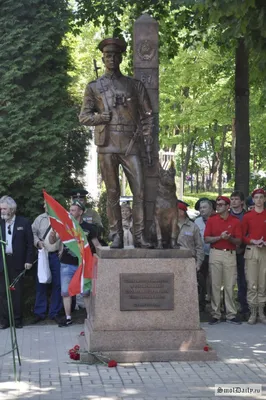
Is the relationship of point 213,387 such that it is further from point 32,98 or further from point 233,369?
point 32,98

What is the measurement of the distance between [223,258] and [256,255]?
0.53m

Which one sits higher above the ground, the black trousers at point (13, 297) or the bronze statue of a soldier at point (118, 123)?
the bronze statue of a soldier at point (118, 123)

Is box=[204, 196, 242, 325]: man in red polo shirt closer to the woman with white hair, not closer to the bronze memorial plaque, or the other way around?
the bronze memorial plaque

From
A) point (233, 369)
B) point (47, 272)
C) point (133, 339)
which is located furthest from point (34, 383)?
point (47, 272)

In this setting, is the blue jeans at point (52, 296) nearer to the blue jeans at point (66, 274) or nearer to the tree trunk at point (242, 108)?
the blue jeans at point (66, 274)

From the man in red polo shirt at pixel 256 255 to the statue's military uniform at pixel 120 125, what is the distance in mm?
2755

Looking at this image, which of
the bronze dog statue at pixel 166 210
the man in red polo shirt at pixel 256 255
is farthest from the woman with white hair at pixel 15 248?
the man in red polo shirt at pixel 256 255

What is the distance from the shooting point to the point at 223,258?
11.9 metres

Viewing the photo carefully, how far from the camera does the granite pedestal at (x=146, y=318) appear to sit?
9.20 meters

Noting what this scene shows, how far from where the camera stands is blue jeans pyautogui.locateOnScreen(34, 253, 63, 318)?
12.1m

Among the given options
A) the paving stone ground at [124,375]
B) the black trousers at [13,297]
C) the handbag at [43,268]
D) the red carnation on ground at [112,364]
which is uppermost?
the handbag at [43,268]

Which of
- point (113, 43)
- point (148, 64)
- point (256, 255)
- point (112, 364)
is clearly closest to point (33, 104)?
point (148, 64)

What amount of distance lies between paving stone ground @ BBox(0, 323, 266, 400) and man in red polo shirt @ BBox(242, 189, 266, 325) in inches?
56.0

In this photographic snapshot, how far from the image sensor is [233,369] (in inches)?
343
